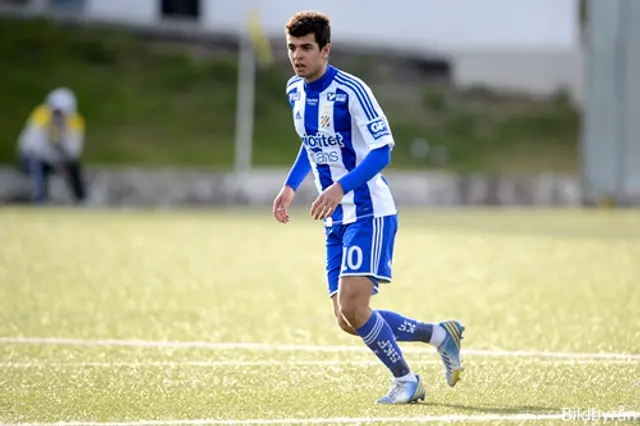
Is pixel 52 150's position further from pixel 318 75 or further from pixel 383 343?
pixel 383 343

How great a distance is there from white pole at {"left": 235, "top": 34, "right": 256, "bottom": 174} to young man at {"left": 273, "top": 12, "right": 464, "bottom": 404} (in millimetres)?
22037

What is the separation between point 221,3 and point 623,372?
1272 inches

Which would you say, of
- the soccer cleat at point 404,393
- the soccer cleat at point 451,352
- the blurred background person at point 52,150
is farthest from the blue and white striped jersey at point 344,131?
the blurred background person at point 52,150

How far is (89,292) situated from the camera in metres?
12.2

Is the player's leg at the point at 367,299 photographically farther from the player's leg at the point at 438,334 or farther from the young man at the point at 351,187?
the player's leg at the point at 438,334

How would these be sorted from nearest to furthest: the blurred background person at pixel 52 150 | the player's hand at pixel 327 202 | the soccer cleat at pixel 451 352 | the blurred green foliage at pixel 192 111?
the player's hand at pixel 327 202
the soccer cleat at pixel 451 352
the blurred background person at pixel 52 150
the blurred green foliage at pixel 192 111

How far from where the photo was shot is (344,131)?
273 inches

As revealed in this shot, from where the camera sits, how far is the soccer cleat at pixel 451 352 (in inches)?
278

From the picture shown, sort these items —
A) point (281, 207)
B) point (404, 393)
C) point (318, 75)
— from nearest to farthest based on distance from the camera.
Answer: point (404, 393) → point (318, 75) → point (281, 207)

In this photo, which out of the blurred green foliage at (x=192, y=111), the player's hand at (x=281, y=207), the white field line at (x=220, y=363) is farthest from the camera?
the blurred green foliage at (x=192, y=111)

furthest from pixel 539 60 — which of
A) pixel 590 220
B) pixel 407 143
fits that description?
pixel 590 220

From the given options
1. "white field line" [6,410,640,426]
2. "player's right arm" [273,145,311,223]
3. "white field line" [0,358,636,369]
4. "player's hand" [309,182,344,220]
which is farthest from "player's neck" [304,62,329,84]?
"white field line" [0,358,636,369]

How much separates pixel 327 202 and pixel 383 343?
78 cm

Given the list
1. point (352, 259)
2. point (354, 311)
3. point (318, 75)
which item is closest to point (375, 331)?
point (354, 311)
